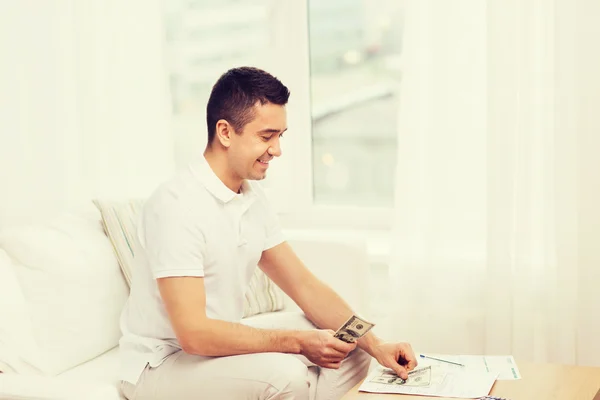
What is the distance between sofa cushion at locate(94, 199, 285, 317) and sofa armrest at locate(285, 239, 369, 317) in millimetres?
102

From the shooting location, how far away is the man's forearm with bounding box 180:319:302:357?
1.98 m

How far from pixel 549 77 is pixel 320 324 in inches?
44.6

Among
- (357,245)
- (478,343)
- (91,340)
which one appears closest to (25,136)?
(91,340)

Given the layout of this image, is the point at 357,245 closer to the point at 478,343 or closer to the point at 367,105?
the point at 478,343

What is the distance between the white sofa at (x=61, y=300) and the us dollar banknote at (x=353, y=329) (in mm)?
427

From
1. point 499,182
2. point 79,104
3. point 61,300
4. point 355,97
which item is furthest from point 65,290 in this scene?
point 355,97

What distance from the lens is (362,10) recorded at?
3.44 meters

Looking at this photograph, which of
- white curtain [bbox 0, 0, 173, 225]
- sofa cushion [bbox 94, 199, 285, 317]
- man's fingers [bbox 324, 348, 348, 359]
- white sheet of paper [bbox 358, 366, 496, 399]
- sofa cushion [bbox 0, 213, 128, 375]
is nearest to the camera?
white sheet of paper [bbox 358, 366, 496, 399]

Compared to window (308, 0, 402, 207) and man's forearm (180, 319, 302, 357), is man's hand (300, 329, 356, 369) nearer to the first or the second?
man's forearm (180, 319, 302, 357)

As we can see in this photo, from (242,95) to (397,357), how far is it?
0.75 metres

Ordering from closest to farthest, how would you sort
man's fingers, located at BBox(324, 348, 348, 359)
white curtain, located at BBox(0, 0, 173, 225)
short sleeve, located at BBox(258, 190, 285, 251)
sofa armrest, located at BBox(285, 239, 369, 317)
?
1. man's fingers, located at BBox(324, 348, 348, 359)
2. short sleeve, located at BBox(258, 190, 285, 251)
3. sofa armrest, located at BBox(285, 239, 369, 317)
4. white curtain, located at BBox(0, 0, 173, 225)

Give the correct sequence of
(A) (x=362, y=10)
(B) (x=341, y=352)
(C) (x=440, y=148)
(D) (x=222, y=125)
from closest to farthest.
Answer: (B) (x=341, y=352), (D) (x=222, y=125), (C) (x=440, y=148), (A) (x=362, y=10)

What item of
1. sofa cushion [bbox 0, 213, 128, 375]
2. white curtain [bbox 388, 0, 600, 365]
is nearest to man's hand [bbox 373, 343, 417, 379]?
sofa cushion [bbox 0, 213, 128, 375]

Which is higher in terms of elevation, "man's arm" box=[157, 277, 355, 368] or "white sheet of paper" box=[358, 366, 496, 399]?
"man's arm" box=[157, 277, 355, 368]
